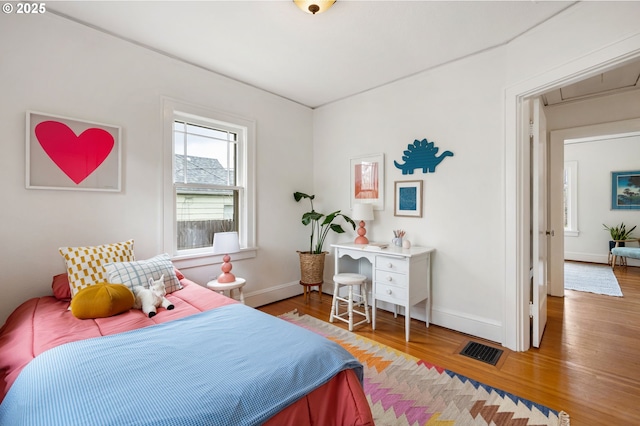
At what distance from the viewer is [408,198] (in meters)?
3.23

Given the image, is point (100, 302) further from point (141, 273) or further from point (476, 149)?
point (476, 149)

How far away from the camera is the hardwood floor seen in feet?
5.94

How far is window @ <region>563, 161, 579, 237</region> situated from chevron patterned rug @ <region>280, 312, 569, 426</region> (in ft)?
20.4

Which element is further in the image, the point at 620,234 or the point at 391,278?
the point at 620,234

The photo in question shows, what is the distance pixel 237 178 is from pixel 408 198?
6.61ft

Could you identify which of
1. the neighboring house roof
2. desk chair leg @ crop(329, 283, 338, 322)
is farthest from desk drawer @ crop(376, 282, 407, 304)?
the neighboring house roof

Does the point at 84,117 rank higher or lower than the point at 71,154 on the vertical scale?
higher

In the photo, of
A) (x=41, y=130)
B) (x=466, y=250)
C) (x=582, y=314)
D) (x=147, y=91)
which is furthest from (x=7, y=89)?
(x=582, y=314)

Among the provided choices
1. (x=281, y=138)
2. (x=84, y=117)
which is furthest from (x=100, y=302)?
(x=281, y=138)

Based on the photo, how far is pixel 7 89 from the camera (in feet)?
6.68

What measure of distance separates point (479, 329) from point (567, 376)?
2.33 ft

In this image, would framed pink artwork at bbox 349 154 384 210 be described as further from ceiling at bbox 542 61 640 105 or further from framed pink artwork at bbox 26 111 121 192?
framed pink artwork at bbox 26 111 121 192

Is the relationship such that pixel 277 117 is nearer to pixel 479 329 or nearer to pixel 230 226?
pixel 230 226

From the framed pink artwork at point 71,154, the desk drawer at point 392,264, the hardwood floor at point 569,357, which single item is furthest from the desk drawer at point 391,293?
the framed pink artwork at point 71,154
